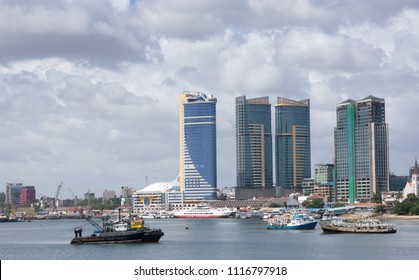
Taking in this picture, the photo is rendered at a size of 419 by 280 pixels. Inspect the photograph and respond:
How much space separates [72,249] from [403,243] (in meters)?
32.6

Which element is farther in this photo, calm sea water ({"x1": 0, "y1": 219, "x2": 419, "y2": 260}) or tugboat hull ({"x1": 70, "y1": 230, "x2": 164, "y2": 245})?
tugboat hull ({"x1": 70, "y1": 230, "x2": 164, "y2": 245})

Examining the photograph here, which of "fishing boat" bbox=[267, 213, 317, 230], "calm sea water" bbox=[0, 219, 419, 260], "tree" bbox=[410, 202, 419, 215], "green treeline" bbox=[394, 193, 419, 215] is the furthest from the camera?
"green treeline" bbox=[394, 193, 419, 215]

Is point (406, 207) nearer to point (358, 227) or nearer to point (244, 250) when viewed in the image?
point (358, 227)

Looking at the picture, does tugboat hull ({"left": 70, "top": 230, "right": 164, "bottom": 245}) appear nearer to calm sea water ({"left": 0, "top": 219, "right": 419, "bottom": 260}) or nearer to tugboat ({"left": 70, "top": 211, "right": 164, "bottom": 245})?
tugboat ({"left": 70, "top": 211, "right": 164, "bottom": 245})

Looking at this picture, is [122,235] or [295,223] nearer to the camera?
[122,235]

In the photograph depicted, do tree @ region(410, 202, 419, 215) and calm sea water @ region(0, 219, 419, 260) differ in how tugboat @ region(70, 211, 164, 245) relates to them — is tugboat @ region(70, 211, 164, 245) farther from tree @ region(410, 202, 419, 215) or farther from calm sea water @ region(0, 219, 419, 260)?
tree @ region(410, 202, 419, 215)

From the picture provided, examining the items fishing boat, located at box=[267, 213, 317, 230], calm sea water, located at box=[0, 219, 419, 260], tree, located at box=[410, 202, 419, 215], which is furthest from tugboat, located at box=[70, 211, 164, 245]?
tree, located at box=[410, 202, 419, 215]

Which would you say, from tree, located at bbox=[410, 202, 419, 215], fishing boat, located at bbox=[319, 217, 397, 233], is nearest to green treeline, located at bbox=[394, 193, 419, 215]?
tree, located at bbox=[410, 202, 419, 215]

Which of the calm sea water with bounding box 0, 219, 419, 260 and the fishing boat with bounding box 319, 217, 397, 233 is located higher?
the fishing boat with bounding box 319, 217, 397, 233

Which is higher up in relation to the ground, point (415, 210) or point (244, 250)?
point (415, 210)

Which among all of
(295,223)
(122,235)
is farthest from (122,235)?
(295,223)

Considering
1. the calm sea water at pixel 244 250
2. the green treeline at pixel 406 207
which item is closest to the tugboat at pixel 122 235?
the calm sea water at pixel 244 250

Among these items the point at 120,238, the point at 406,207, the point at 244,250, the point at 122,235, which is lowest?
the point at 244,250

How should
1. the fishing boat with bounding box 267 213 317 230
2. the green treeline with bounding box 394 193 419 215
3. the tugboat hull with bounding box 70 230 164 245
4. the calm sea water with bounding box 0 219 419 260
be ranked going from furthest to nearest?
the green treeline with bounding box 394 193 419 215 → the fishing boat with bounding box 267 213 317 230 → the tugboat hull with bounding box 70 230 164 245 → the calm sea water with bounding box 0 219 419 260
